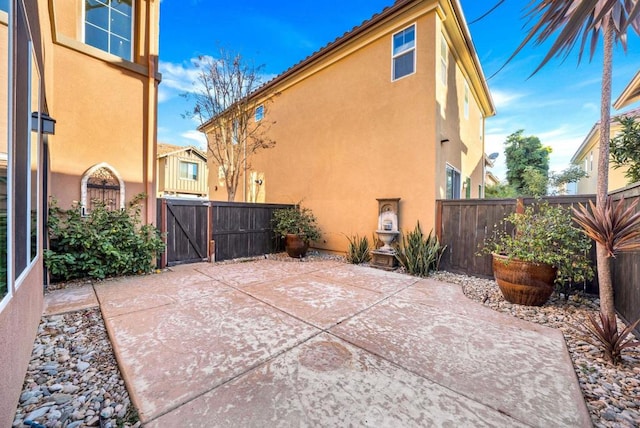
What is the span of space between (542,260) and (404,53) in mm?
5479

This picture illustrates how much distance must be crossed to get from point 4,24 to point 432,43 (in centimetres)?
669

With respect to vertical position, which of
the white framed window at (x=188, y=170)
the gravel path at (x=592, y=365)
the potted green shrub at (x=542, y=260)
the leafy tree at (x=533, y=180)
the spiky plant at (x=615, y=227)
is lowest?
the gravel path at (x=592, y=365)

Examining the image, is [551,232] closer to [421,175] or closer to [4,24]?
[421,175]

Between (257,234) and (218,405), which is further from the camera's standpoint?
(257,234)

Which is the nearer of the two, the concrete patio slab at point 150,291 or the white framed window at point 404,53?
the concrete patio slab at point 150,291

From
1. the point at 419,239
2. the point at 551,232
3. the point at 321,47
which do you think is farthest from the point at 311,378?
the point at 321,47

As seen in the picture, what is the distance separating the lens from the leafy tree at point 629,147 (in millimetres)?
3863

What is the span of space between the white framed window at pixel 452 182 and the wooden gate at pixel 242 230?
15.8 feet

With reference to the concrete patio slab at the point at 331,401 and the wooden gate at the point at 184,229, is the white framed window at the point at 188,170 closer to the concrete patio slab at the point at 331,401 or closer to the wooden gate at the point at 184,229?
the wooden gate at the point at 184,229

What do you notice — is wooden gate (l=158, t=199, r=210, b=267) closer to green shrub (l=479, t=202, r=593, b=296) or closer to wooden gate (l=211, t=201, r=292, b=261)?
wooden gate (l=211, t=201, r=292, b=261)

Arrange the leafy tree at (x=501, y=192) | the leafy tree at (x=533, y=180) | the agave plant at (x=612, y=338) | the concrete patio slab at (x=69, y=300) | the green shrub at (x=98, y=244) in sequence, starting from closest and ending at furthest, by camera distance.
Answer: the agave plant at (x=612, y=338), the concrete patio slab at (x=69, y=300), the green shrub at (x=98, y=244), the leafy tree at (x=533, y=180), the leafy tree at (x=501, y=192)

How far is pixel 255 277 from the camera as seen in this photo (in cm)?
501

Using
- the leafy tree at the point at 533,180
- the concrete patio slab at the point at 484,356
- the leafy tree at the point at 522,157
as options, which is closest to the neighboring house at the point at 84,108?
the concrete patio slab at the point at 484,356

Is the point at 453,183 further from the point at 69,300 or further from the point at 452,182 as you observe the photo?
the point at 69,300
